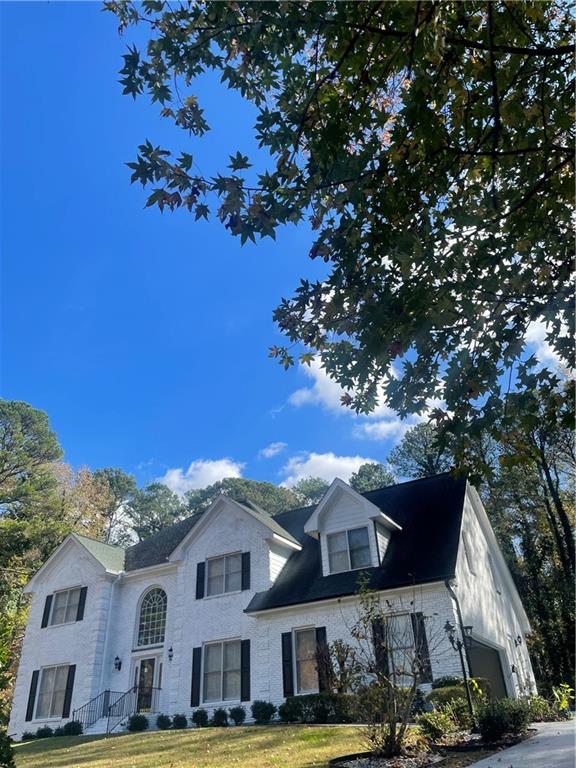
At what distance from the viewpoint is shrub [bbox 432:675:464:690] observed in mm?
13266

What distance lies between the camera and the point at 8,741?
259 inches

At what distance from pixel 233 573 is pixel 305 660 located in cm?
440

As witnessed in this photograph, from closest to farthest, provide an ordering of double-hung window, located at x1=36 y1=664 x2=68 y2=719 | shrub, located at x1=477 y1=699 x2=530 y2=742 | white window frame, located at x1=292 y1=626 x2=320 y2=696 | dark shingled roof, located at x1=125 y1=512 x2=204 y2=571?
shrub, located at x1=477 y1=699 x2=530 y2=742 < white window frame, located at x1=292 y1=626 x2=320 y2=696 < double-hung window, located at x1=36 y1=664 x2=68 y2=719 < dark shingled roof, located at x1=125 y1=512 x2=204 y2=571

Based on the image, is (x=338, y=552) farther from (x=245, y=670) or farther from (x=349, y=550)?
(x=245, y=670)

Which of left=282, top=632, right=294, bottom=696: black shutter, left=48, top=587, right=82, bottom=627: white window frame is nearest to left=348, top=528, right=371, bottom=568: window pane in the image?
left=282, top=632, right=294, bottom=696: black shutter

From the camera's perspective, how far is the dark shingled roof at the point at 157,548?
74.6ft

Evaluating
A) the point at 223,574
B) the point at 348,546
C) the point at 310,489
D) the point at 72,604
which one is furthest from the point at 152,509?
the point at 348,546

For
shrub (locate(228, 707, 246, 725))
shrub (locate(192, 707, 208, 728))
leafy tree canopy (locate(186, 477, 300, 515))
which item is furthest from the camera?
leafy tree canopy (locate(186, 477, 300, 515))

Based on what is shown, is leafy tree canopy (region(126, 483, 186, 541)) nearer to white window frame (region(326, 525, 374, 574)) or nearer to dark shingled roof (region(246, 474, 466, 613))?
dark shingled roof (region(246, 474, 466, 613))

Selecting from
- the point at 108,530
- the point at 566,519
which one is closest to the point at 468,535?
the point at 566,519

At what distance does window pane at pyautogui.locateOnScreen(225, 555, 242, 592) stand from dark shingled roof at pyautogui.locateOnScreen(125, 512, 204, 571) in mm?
2787

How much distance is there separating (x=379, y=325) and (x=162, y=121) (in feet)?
10.8

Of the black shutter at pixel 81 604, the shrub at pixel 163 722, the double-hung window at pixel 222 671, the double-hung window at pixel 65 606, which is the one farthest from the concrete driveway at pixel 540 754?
the double-hung window at pixel 65 606

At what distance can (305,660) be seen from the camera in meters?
16.3
